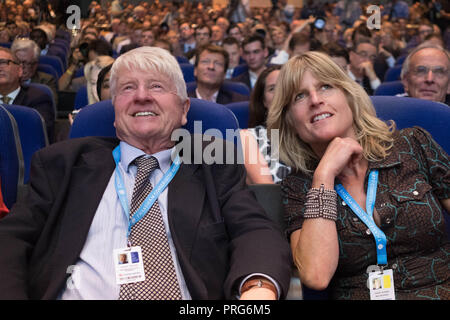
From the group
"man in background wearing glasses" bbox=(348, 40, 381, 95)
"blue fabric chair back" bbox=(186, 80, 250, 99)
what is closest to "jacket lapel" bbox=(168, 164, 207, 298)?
"blue fabric chair back" bbox=(186, 80, 250, 99)

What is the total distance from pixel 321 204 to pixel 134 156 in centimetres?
59

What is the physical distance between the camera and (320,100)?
1.57 metres

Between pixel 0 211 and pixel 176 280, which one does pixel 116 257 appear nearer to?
pixel 176 280

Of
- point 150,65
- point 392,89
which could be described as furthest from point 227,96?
point 150,65

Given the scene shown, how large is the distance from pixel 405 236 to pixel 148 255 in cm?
74

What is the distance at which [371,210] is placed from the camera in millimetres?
1461

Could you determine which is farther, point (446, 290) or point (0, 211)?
point (0, 211)

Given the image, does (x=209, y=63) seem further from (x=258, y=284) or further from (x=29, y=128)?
(x=258, y=284)

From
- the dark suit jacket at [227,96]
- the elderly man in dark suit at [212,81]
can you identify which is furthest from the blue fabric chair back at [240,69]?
the dark suit jacket at [227,96]

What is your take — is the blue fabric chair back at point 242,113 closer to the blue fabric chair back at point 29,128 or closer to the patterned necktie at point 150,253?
the blue fabric chair back at point 29,128

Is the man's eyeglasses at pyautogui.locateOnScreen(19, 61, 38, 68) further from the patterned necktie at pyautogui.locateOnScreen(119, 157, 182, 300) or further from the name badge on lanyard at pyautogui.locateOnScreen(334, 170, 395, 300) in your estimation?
the name badge on lanyard at pyautogui.locateOnScreen(334, 170, 395, 300)

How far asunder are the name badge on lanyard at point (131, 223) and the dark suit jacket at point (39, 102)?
207 centimetres

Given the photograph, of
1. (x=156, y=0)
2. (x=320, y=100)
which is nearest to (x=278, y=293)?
(x=320, y=100)

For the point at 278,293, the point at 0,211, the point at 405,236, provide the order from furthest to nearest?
the point at 0,211 < the point at 405,236 < the point at 278,293
